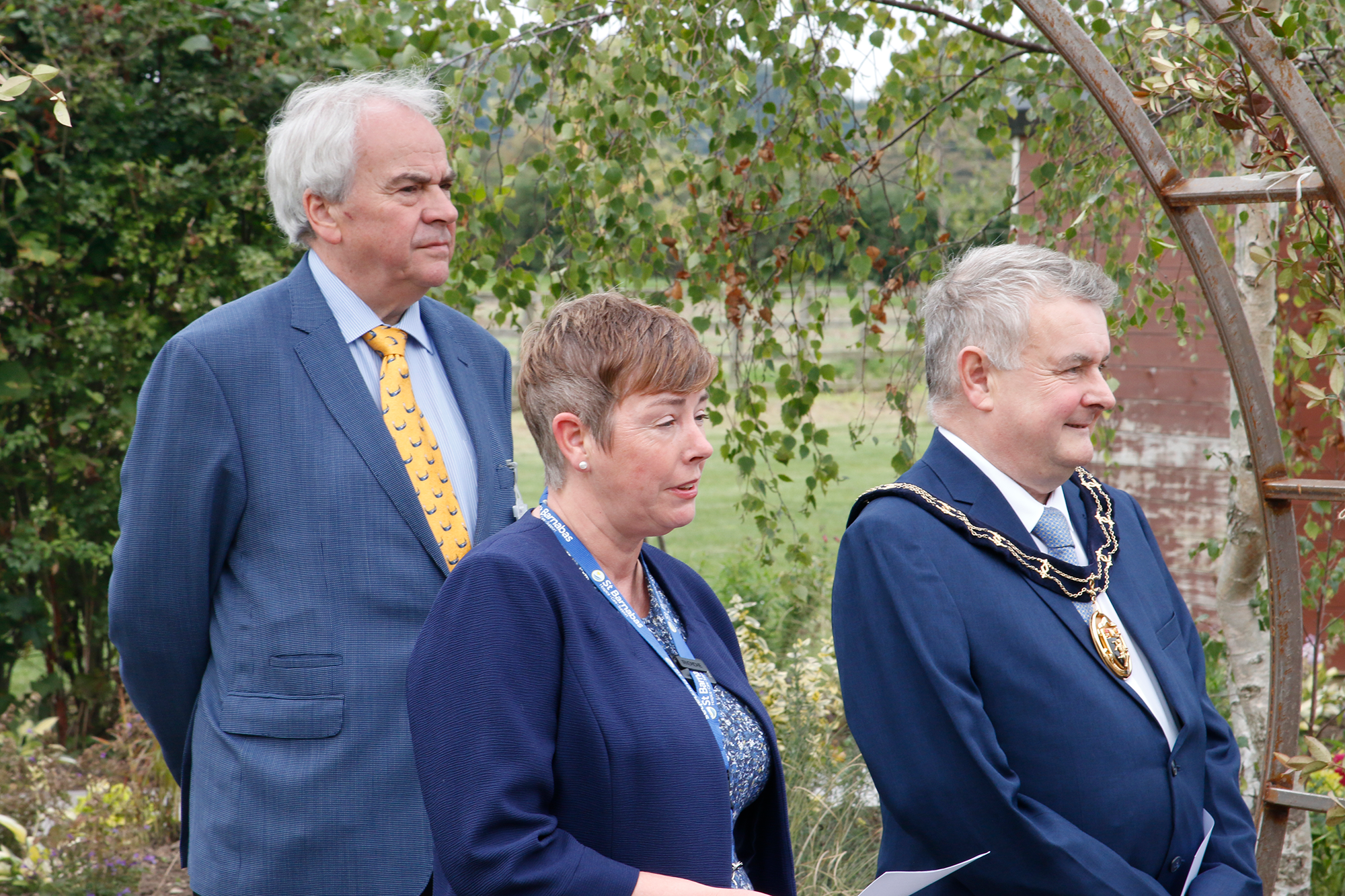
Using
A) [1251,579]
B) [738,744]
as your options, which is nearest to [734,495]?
[1251,579]

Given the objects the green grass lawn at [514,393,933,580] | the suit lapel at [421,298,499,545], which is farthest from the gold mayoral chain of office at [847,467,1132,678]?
the green grass lawn at [514,393,933,580]

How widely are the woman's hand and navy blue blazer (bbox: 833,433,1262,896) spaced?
0.42 meters

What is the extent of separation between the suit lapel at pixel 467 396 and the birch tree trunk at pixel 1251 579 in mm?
2043

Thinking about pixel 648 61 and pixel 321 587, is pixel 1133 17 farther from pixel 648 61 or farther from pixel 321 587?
pixel 321 587

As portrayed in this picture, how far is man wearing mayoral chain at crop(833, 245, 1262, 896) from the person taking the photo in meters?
1.59

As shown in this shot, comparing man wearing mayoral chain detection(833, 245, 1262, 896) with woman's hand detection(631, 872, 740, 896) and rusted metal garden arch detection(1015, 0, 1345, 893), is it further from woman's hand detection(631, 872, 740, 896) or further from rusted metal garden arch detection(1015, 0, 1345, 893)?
woman's hand detection(631, 872, 740, 896)

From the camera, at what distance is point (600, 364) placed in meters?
1.47

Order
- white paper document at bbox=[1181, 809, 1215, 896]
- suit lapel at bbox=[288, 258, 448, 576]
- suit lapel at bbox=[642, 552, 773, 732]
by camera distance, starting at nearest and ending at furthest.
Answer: suit lapel at bbox=[642, 552, 773, 732] → white paper document at bbox=[1181, 809, 1215, 896] → suit lapel at bbox=[288, 258, 448, 576]

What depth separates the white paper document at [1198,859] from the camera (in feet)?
5.61

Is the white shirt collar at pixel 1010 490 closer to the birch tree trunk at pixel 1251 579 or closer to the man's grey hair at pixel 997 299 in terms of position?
the man's grey hair at pixel 997 299

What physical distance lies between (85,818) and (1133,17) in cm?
396

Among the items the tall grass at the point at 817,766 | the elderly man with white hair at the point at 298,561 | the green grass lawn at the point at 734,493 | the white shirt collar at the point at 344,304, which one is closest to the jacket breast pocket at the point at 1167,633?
the elderly man with white hair at the point at 298,561

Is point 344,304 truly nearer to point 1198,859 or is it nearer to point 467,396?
point 467,396

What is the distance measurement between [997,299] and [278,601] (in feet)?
3.96
